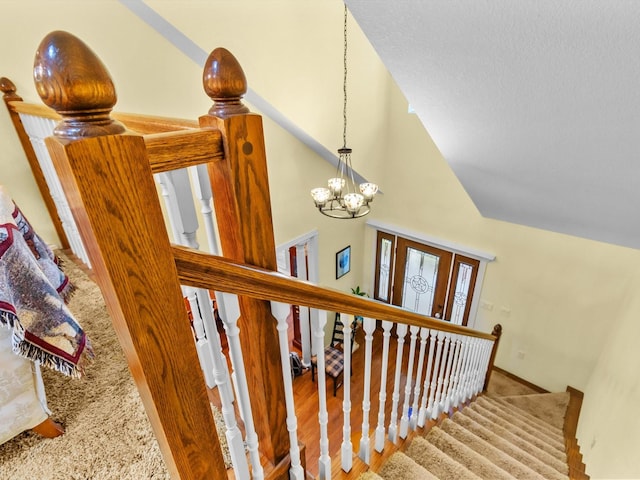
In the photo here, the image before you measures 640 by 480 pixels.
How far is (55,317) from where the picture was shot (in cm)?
103

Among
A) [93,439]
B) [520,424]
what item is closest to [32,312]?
[93,439]

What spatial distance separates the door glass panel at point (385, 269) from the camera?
227 inches

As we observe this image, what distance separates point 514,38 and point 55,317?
2.02m

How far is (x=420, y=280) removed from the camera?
5539mm

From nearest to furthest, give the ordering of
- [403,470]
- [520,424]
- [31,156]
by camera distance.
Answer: [403,470] → [31,156] → [520,424]

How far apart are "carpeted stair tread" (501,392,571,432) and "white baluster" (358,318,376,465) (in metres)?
3.49

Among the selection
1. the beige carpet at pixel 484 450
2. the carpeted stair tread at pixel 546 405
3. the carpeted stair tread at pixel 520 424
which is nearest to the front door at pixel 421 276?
the carpeted stair tread at pixel 546 405

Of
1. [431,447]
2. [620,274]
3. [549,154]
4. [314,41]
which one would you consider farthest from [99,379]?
[620,274]

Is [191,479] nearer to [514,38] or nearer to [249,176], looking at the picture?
[249,176]

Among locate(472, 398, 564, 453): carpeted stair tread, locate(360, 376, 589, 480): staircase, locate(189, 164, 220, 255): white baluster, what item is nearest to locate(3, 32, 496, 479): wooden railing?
locate(189, 164, 220, 255): white baluster

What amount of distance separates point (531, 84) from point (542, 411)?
4.10 metres

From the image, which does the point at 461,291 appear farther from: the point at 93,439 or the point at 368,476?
the point at 93,439

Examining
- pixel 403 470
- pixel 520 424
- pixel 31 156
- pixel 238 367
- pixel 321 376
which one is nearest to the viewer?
pixel 238 367

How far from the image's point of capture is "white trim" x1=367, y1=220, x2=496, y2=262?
461 cm
